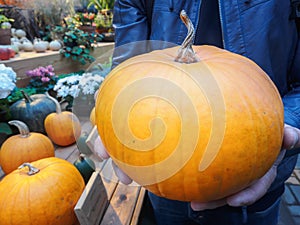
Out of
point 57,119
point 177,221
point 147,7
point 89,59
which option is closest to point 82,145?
point 177,221

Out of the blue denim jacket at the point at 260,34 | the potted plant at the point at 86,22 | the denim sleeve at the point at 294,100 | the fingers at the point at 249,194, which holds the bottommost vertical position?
the potted plant at the point at 86,22

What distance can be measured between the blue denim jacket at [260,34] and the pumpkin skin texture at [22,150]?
824 mm

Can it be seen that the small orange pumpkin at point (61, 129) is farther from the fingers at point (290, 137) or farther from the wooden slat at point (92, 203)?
the fingers at point (290, 137)

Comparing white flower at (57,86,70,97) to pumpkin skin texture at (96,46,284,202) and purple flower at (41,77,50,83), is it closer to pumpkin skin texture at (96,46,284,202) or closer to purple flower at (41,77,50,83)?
purple flower at (41,77,50,83)

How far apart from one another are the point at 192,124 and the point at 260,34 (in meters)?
0.46

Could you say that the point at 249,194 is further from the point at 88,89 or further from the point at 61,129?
the point at 61,129

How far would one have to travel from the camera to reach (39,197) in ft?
3.13

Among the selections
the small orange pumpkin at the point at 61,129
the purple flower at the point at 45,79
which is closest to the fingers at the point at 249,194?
the small orange pumpkin at the point at 61,129

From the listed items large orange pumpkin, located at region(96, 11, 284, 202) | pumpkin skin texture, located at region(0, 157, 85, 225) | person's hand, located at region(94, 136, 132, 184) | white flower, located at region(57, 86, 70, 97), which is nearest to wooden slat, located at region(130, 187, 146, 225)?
pumpkin skin texture, located at region(0, 157, 85, 225)

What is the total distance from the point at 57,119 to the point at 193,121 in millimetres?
1415

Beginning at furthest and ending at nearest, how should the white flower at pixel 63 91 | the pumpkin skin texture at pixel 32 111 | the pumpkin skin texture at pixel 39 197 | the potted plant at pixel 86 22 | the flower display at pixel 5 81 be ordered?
1. the potted plant at pixel 86 22
2. the white flower at pixel 63 91
3. the pumpkin skin texture at pixel 32 111
4. the flower display at pixel 5 81
5. the pumpkin skin texture at pixel 39 197

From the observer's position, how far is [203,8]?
2.61 feet

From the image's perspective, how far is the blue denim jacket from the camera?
2.34ft

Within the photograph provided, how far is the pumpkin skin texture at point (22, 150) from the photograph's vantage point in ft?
4.31
